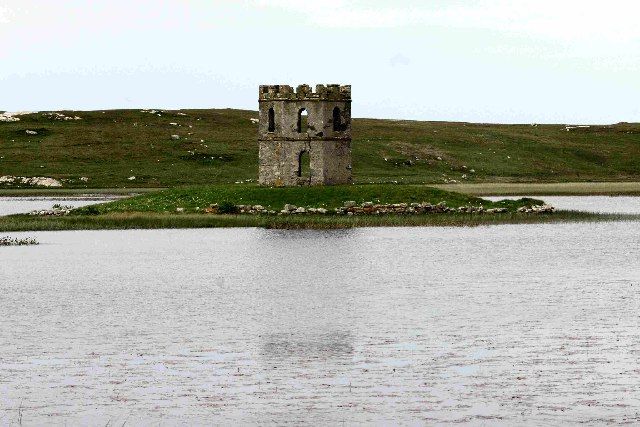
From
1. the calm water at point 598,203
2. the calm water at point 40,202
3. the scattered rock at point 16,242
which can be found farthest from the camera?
the calm water at point 40,202

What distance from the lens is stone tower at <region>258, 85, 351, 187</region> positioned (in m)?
78.5

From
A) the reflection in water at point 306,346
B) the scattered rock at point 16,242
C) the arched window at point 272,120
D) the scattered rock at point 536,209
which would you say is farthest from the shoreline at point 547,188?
the reflection in water at point 306,346

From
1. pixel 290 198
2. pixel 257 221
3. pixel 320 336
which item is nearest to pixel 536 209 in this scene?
pixel 290 198

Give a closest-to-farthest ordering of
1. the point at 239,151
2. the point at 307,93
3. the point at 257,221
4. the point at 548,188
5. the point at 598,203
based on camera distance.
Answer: the point at 257,221, the point at 307,93, the point at 598,203, the point at 548,188, the point at 239,151

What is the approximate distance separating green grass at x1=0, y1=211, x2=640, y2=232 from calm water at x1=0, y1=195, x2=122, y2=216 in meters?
15.1

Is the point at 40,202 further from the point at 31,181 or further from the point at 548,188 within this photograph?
the point at 548,188

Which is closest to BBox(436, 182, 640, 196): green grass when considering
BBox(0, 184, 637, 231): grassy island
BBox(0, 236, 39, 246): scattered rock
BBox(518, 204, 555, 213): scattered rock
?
BBox(518, 204, 555, 213): scattered rock

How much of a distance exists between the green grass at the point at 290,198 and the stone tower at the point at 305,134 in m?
2.10

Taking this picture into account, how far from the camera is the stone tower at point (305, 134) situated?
7850cm

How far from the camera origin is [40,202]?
97250mm

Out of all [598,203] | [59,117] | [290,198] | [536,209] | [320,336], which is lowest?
[598,203]

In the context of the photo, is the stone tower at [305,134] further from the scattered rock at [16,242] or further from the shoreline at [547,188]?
the shoreline at [547,188]

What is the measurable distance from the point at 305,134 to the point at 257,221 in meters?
10.1

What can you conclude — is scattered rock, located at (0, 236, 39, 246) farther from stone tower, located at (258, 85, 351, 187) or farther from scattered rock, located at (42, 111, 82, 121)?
scattered rock, located at (42, 111, 82, 121)
